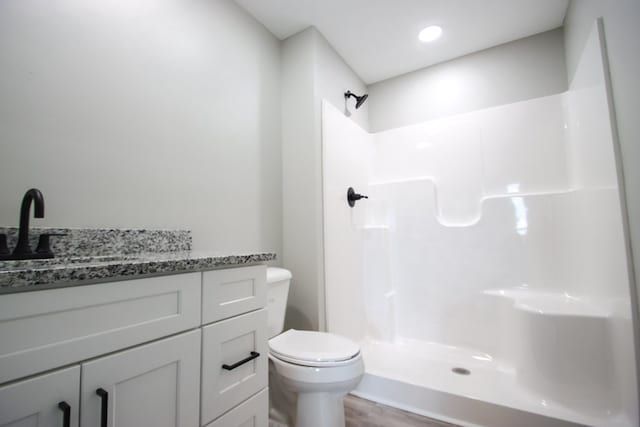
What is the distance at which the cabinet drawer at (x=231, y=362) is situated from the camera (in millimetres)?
803

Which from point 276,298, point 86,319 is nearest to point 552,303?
point 276,298

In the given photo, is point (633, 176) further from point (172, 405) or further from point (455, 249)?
point (172, 405)

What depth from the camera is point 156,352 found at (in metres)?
0.69

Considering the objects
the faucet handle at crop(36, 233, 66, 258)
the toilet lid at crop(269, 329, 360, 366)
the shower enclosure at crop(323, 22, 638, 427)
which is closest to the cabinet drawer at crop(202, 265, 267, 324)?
the toilet lid at crop(269, 329, 360, 366)

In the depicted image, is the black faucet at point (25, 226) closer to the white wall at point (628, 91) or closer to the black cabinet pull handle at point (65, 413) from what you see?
the black cabinet pull handle at point (65, 413)

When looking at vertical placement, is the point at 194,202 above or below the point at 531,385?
above

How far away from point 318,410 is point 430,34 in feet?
7.89

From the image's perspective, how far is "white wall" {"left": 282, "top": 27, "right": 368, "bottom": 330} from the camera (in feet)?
5.90

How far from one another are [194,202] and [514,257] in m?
2.06

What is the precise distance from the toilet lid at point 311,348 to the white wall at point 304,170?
0.32 meters

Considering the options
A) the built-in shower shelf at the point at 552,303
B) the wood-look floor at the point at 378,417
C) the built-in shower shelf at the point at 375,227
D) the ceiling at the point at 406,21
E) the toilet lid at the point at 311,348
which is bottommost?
the wood-look floor at the point at 378,417

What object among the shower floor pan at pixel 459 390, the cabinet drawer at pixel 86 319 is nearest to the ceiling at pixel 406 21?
the cabinet drawer at pixel 86 319

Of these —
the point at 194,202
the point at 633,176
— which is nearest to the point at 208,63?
the point at 194,202

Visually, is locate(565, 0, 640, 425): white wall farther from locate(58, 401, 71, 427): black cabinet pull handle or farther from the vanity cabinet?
locate(58, 401, 71, 427): black cabinet pull handle
